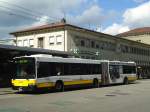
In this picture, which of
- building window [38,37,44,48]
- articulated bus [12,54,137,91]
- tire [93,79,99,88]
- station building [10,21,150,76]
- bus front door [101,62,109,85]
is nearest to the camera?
articulated bus [12,54,137,91]

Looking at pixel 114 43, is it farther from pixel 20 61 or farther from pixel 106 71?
pixel 20 61

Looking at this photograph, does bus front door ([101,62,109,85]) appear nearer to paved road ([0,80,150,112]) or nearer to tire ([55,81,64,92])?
tire ([55,81,64,92])

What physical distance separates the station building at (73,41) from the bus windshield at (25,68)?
22373mm

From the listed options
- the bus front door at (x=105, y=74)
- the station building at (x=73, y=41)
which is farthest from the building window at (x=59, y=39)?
the bus front door at (x=105, y=74)

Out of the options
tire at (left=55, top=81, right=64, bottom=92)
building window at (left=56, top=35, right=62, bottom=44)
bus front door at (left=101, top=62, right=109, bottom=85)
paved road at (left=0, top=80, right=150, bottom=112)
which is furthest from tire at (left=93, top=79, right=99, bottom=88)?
building window at (left=56, top=35, right=62, bottom=44)

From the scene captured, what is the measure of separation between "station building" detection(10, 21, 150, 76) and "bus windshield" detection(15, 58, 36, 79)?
73.4 feet

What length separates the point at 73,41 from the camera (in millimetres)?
55438

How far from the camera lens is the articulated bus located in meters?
27.2

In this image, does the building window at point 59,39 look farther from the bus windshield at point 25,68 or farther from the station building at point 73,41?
the bus windshield at point 25,68

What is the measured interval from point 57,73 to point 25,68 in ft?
9.61

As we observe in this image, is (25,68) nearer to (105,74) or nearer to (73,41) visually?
(105,74)

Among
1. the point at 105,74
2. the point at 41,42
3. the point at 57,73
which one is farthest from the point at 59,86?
the point at 41,42

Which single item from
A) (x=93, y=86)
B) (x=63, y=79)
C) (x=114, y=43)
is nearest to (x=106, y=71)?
(x=93, y=86)

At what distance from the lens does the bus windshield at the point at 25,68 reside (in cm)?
2717
